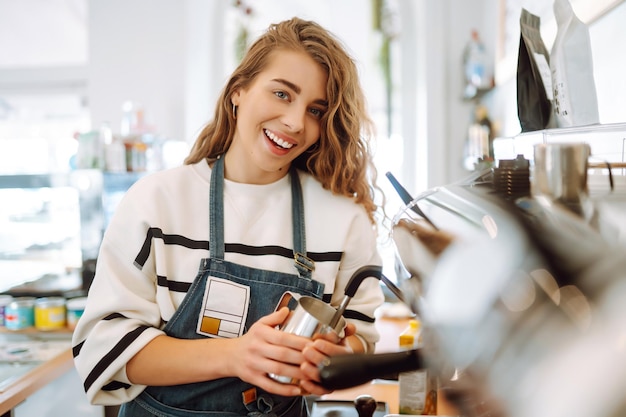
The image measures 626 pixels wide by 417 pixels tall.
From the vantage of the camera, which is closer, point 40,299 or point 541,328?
point 541,328

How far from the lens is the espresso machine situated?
0.37 metres

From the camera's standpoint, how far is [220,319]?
1122mm

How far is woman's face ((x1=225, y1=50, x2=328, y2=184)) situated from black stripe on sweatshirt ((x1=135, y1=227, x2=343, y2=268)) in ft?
0.55

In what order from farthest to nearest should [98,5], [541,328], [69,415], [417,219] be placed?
1. [98,5]
2. [69,415]
3. [417,219]
4. [541,328]

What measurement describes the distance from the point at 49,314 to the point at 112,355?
1.32 metres

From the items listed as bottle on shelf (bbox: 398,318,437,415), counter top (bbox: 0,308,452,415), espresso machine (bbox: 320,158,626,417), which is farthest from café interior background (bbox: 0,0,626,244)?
espresso machine (bbox: 320,158,626,417)

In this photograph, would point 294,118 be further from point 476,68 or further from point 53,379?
point 476,68

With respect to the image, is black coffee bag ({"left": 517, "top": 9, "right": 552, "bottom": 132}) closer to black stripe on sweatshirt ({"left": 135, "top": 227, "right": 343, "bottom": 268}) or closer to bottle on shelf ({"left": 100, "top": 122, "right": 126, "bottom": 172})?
black stripe on sweatshirt ({"left": 135, "top": 227, "right": 343, "bottom": 268})

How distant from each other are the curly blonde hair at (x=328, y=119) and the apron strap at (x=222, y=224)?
9cm

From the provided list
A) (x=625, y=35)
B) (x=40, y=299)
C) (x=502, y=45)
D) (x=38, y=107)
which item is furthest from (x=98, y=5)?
(x=625, y=35)

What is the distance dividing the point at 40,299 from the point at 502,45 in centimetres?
204

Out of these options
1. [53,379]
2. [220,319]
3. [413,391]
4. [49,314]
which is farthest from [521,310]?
A: [49,314]

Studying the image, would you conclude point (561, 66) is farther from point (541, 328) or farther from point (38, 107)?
point (38, 107)

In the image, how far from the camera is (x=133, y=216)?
112 cm
